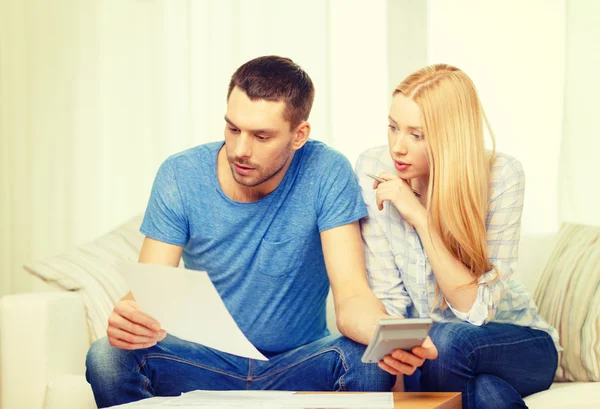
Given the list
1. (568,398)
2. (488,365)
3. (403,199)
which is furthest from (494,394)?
(403,199)

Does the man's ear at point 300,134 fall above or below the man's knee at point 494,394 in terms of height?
above

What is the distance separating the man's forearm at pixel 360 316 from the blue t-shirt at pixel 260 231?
18 centimetres

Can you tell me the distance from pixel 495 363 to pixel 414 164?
48 centimetres

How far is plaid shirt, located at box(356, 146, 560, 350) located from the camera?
1797mm

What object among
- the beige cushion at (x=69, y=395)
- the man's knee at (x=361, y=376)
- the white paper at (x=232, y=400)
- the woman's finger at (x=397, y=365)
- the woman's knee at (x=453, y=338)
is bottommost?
the beige cushion at (x=69, y=395)

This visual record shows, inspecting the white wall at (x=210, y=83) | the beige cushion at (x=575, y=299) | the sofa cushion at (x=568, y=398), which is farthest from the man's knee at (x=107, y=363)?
the white wall at (x=210, y=83)

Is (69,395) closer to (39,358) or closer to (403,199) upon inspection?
(39,358)

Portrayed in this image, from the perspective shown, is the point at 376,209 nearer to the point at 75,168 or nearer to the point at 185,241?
the point at 185,241

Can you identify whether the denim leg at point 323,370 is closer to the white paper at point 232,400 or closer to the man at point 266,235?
the man at point 266,235

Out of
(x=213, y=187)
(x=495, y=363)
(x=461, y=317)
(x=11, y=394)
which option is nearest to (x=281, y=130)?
(x=213, y=187)

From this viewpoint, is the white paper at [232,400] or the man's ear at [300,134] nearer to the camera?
the white paper at [232,400]

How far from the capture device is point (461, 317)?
5.71 feet

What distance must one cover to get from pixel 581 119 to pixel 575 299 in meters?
0.86

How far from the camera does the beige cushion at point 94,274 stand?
2.13m
